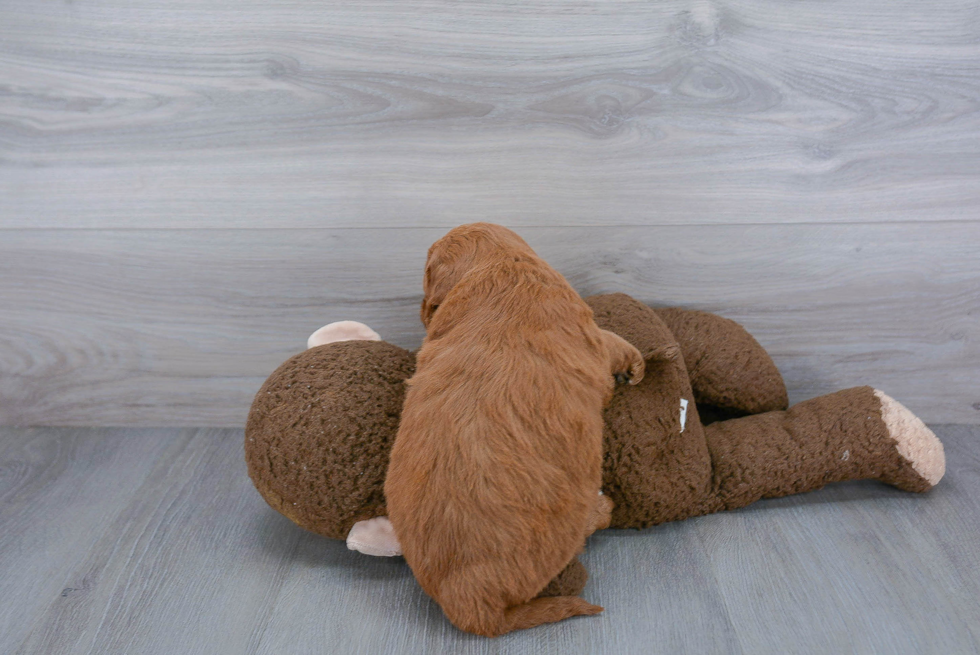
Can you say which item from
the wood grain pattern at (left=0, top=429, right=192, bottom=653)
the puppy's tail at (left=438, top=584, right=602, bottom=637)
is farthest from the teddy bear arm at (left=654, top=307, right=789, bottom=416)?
the wood grain pattern at (left=0, top=429, right=192, bottom=653)

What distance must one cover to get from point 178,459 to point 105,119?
594 mm

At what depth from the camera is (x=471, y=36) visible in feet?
3.66

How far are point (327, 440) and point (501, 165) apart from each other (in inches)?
20.8

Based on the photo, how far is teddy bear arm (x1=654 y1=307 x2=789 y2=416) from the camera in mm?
1138

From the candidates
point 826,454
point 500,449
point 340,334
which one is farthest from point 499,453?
point 826,454

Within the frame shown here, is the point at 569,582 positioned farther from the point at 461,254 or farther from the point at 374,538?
the point at 461,254

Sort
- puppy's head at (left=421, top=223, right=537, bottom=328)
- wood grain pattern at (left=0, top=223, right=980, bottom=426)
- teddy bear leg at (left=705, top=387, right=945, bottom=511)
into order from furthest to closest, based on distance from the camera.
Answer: wood grain pattern at (left=0, top=223, right=980, bottom=426) < teddy bear leg at (left=705, top=387, right=945, bottom=511) < puppy's head at (left=421, top=223, right=537, bottom=328)

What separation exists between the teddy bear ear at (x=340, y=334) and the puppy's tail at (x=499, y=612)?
0.47 meters

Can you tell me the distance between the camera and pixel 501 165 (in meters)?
1.17

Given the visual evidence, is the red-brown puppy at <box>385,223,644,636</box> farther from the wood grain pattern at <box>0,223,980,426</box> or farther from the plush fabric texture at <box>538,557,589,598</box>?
the wood grain pattern at <box>0,223,980,426</box>

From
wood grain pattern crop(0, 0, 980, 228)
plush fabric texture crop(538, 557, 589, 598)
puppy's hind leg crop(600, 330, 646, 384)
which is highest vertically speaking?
wood grain pattern crop(0, 0, 980, 228)

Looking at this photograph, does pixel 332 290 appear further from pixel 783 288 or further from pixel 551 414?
pixel 783 288

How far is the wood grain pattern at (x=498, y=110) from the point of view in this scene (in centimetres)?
111

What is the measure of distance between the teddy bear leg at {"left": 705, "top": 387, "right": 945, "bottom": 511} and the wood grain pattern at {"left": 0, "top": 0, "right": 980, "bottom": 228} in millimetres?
344
